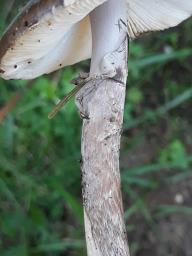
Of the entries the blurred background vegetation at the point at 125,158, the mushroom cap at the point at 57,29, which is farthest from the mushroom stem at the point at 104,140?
the blurred background vegetation at the point at 125,158

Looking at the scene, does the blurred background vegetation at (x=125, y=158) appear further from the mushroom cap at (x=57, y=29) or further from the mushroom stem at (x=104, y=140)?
the mushroom stem at (x=104, y=140)

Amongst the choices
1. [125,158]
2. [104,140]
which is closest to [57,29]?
[104,140]

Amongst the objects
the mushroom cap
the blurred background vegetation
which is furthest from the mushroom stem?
the blurred background vegetation

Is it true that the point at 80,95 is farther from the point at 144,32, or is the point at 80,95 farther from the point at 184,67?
the point at 184,67

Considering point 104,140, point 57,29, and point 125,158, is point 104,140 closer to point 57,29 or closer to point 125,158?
point 57,29

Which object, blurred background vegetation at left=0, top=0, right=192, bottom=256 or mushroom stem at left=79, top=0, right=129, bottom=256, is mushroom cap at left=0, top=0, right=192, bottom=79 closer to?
mushroom stem at left=79, top=0, right=129, bottom=256

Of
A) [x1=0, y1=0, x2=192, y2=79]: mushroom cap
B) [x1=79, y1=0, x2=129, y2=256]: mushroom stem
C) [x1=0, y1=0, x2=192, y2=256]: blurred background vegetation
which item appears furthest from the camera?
[x1=0, y1=0, x2=192, y2=256]: blurred background vegetation
